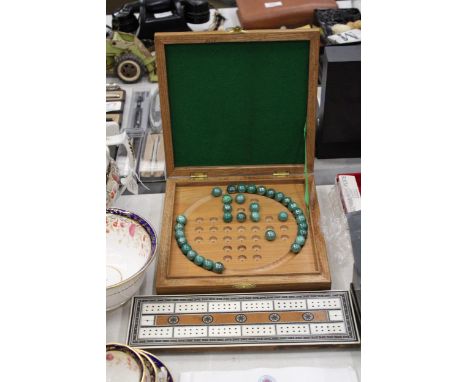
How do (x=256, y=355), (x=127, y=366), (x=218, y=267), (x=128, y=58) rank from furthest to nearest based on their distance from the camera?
1. (x=128, y=58)
2. (x=218, y=267)
3. (x=256, y=355)
4. (x=127, y=366)

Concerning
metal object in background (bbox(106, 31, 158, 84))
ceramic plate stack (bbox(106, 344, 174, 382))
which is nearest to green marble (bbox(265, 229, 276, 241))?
ceramic plate stack (bbox(106, 344, 174, 382))

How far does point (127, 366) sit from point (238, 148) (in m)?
0.69

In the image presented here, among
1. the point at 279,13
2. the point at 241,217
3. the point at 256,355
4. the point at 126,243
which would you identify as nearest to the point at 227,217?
the point at 241,217

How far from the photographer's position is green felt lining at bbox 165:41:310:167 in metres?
1.38

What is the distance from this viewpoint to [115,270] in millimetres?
1277

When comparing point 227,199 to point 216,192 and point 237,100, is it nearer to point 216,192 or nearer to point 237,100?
point 216,192

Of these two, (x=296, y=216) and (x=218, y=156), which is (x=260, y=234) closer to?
(x=296, y=216)

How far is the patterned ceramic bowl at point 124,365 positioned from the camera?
3.13ft

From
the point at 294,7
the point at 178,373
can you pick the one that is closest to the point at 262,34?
the point at 178,373

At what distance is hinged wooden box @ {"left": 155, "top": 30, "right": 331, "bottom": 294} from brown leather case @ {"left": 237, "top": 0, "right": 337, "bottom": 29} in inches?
33.7

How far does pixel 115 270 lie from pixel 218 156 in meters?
0.41

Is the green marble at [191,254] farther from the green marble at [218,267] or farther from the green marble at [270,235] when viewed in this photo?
the green marble at [270,235]

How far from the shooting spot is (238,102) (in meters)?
1.44

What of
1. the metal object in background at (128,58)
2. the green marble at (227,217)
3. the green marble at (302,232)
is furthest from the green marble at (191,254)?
the metal object in background at (128,58)
